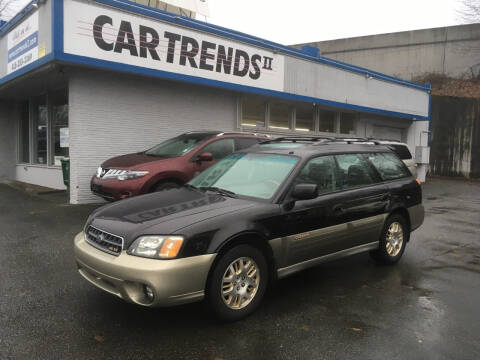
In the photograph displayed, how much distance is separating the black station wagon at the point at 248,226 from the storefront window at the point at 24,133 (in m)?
11.0

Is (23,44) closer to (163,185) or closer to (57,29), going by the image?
(57,29)

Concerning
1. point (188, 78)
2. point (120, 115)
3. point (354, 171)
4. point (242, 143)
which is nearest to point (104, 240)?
point (354, 171)

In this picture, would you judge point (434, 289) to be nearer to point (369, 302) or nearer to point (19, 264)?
point (369, 302)

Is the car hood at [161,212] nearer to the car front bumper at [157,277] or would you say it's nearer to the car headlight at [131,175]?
the car front bumper at [157,277]

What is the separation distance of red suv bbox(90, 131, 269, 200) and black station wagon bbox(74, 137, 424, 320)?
8.53 ft

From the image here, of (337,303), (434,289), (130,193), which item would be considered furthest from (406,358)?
(130,193)

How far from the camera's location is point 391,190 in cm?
513

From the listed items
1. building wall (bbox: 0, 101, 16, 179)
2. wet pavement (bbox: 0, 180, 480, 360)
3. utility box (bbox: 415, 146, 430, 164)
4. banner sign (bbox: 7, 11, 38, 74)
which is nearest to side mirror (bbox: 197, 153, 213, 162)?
wet pavement (bbox: 0, 180, 480, 360)

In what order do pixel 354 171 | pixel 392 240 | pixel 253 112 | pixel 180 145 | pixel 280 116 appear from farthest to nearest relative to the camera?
pixel 280 116 < pixel 253 112 < pixel 180 145 < pixel 392 240 < pixel 354 171

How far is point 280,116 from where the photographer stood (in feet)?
46.5

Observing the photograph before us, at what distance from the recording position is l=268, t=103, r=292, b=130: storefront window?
45.4 feet

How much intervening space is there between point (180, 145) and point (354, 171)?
173 inches

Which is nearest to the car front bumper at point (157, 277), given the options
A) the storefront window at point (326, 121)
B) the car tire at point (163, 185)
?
the car tire at point (163, 185)

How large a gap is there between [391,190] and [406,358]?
2.58m
